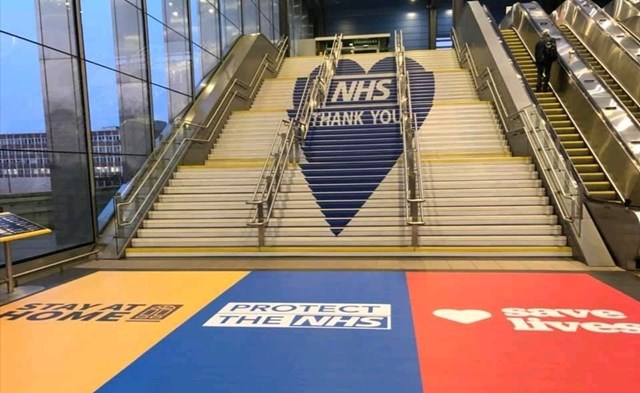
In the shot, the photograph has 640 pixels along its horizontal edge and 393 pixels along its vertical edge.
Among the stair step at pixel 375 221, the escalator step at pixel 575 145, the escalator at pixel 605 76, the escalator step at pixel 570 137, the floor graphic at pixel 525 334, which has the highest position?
the escalator at pixel 605 76

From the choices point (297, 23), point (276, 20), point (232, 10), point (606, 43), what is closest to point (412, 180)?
point (606, 43)

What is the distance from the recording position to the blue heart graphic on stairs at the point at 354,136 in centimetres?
764

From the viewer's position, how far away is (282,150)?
327 inches

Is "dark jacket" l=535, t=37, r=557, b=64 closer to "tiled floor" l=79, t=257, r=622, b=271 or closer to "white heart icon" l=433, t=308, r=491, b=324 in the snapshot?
"tiled floor" l=79, t=257, r=622, b=271

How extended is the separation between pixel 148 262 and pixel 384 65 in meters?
10.5

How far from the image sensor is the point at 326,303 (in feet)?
14.2

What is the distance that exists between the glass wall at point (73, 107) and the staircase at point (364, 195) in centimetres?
105

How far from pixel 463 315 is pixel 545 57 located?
749 cm

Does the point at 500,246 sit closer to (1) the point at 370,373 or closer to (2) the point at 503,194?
(2) the point at 503,194

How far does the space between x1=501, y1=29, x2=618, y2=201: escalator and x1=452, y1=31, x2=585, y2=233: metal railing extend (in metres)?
0.28

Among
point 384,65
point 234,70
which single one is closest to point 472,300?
point 234,70

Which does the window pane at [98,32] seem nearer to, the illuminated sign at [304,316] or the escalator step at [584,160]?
the illuminated sign at [304,316]

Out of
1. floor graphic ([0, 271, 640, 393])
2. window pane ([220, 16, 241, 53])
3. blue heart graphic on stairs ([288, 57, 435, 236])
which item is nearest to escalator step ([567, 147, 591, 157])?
blue heart graphic on stairs ([288, 57, 435, 236])

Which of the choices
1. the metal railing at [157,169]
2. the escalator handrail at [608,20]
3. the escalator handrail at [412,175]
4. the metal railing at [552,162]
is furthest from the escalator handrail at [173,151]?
the escalator handrail at [608,20]
